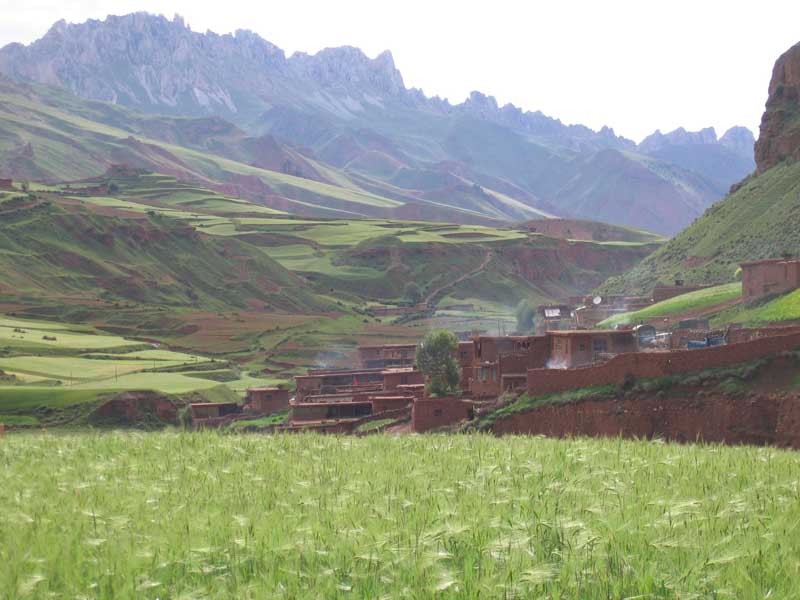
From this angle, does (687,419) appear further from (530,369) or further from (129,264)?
(129,264)

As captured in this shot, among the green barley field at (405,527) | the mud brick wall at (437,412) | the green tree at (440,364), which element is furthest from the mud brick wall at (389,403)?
the green barley field at (405,527)

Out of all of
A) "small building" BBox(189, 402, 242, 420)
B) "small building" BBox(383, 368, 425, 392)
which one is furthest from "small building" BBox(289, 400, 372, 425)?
"small building" BBox(189, 402, 242, 420)

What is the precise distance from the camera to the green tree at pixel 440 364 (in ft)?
203

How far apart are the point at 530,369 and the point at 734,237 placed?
65.5m

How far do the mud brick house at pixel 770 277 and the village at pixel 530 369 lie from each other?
0.19 ft

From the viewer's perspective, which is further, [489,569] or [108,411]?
[108,411]

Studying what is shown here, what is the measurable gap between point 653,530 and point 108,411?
219ft

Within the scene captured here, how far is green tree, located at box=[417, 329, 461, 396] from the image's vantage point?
62.0 meters

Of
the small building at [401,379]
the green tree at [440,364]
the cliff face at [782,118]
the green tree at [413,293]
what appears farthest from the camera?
the green tree at [413,293]

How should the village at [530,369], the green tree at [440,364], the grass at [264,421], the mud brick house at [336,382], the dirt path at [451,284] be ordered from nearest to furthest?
1. the village at [530,369]
2. the green tree at [440,364]
3. the grass at [264,421]
4. the mud brick house at [336,382]
5. the dirt path at [451,284]

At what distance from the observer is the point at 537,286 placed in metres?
196

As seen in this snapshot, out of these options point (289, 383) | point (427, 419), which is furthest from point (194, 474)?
point (289, 383)

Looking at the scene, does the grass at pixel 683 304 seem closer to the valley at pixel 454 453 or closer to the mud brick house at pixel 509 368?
the valley at pixel 454 453

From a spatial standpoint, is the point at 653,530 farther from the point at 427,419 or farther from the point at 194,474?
the point at 427,419
